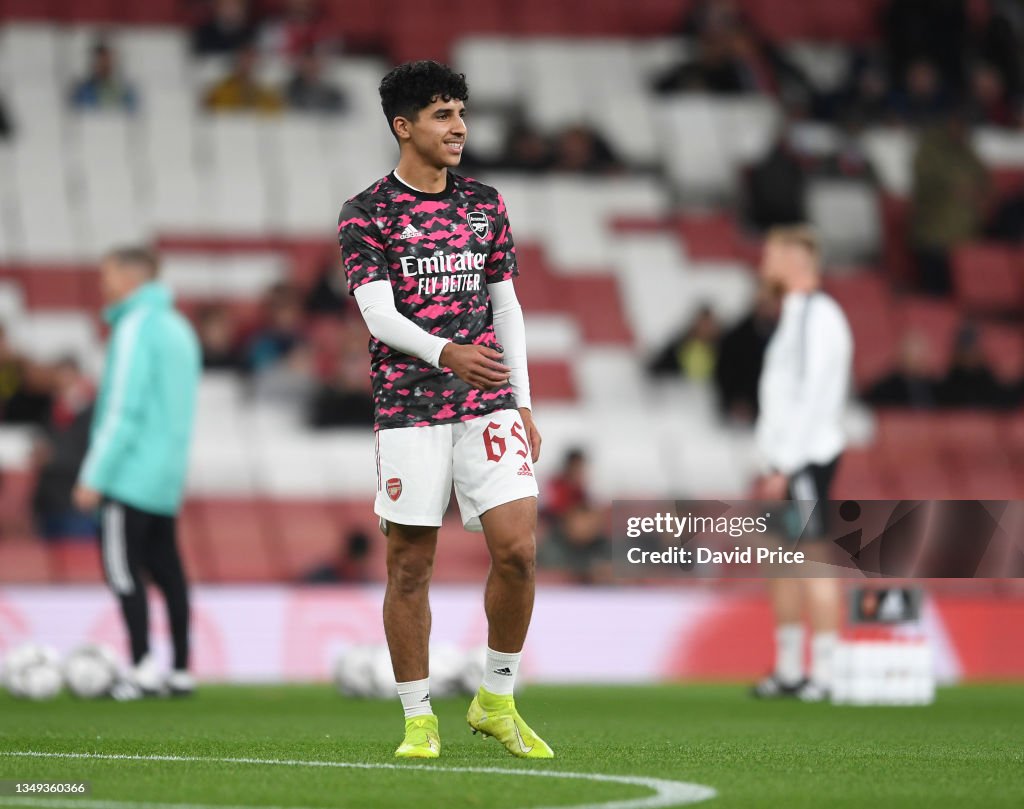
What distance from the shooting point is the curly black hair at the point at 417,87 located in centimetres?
535

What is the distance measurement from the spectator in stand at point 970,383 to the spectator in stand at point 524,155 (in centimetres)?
391

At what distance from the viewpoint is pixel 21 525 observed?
39.4ft

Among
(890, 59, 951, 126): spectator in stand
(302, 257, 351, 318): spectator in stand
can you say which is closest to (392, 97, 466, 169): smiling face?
(302, 257, 351, 318): spectator in stand

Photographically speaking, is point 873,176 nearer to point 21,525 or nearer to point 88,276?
point 88,276

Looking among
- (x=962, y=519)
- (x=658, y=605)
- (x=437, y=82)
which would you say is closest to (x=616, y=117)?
(x=658, y=605)

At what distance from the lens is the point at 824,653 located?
8.93 metres

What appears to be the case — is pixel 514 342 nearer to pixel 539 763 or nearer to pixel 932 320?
pixel 539 763

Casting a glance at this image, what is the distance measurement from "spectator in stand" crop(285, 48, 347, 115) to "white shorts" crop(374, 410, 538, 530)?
11442 millimetres

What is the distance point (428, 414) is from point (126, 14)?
12.5 meters

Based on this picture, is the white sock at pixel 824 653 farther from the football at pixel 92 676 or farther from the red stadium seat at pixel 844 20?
the red stadium seat at pixel 844 20

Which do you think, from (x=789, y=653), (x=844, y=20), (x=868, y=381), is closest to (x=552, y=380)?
(x=868, y=381)

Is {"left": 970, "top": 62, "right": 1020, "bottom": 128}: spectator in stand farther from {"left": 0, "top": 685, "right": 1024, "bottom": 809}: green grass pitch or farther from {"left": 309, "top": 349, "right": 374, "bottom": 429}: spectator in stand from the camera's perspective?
{"left": 0, "top": 685, "right": 1024, "bottom": 809}: green grass pitch

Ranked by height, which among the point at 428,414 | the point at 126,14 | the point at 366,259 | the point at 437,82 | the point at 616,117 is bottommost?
the point at 428,414

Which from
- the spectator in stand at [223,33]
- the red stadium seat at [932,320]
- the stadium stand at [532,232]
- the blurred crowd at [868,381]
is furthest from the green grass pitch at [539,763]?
the spectator in stand at [223,33]
